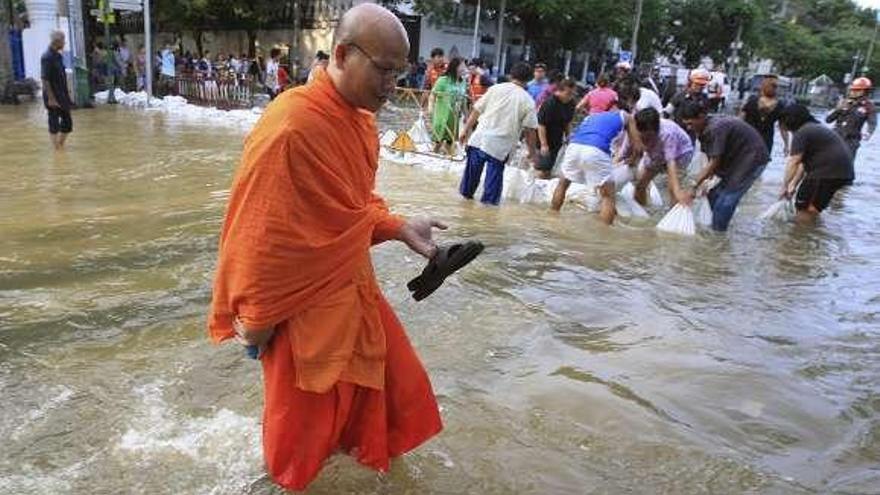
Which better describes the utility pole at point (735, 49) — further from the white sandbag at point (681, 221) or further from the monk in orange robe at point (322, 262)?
the monk in orange robe at point (322, 262)

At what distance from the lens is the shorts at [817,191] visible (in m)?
8.23

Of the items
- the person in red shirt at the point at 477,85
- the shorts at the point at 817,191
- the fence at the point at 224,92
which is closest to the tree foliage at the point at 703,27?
the fence at the point at 224,92

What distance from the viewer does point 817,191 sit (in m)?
8.44

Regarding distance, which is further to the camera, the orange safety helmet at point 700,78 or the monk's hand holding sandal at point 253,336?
the orange safety helmet at point 700,78

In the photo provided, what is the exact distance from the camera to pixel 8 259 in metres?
5.57

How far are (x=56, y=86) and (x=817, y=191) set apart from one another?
9309 millimetres

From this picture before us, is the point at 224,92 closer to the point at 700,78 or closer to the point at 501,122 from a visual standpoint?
the point at 700,78

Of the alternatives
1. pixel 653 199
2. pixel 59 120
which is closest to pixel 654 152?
pixel 653 199

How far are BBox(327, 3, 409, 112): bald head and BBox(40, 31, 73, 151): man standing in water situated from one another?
29.4ft

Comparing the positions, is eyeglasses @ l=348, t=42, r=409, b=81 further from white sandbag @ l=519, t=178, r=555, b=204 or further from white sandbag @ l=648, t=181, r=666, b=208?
white sandbag @ l=648, t=181, r=666, b=208

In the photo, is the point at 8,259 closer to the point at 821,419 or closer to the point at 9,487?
the point at 9,487

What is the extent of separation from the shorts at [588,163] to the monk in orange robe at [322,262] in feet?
17.5

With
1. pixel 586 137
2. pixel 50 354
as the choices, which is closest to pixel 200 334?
pixel 50 354

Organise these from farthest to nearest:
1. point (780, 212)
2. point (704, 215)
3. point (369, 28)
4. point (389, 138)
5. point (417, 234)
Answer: point (389, 138), point (780, 212), point (704, 215), point (417, 234), point (369, 28)
